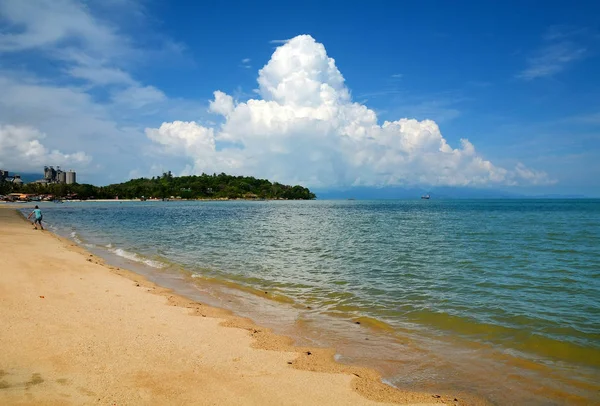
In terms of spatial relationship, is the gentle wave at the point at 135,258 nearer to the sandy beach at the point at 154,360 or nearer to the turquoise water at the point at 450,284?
the turquoise water at the point at 450,284

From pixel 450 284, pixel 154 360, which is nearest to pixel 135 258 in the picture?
pixel 154 360

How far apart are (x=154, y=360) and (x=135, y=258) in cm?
1926

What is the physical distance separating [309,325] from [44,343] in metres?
6.77

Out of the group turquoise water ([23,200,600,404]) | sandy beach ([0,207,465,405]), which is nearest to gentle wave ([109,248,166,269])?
turquoise water ([23,200,600,404])

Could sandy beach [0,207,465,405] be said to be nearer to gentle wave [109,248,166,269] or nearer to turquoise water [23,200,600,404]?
turquoise water [23,200,600,404]

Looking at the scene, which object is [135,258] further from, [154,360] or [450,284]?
[450,284]

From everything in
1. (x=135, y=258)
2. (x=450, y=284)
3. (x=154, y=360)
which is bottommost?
(x=135, y=258)

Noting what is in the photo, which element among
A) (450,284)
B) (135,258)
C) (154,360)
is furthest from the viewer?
(135,258)

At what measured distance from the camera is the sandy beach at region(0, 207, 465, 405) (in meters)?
6.25

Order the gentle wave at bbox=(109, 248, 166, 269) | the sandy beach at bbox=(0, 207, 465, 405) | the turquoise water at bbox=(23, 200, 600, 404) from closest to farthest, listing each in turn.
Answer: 1. the sandy beach at bbox=(0, 207, 465, 405)
2. the turquoise water at bbox=(23, 200, 600, 404)
3. the gentle wave at bbox=(109, 248, 166, 269)

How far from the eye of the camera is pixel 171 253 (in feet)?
90.4

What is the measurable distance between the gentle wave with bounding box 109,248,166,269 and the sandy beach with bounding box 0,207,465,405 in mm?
10140

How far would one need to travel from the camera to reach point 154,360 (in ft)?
25.1

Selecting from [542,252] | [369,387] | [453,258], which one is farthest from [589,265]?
[369,387]
